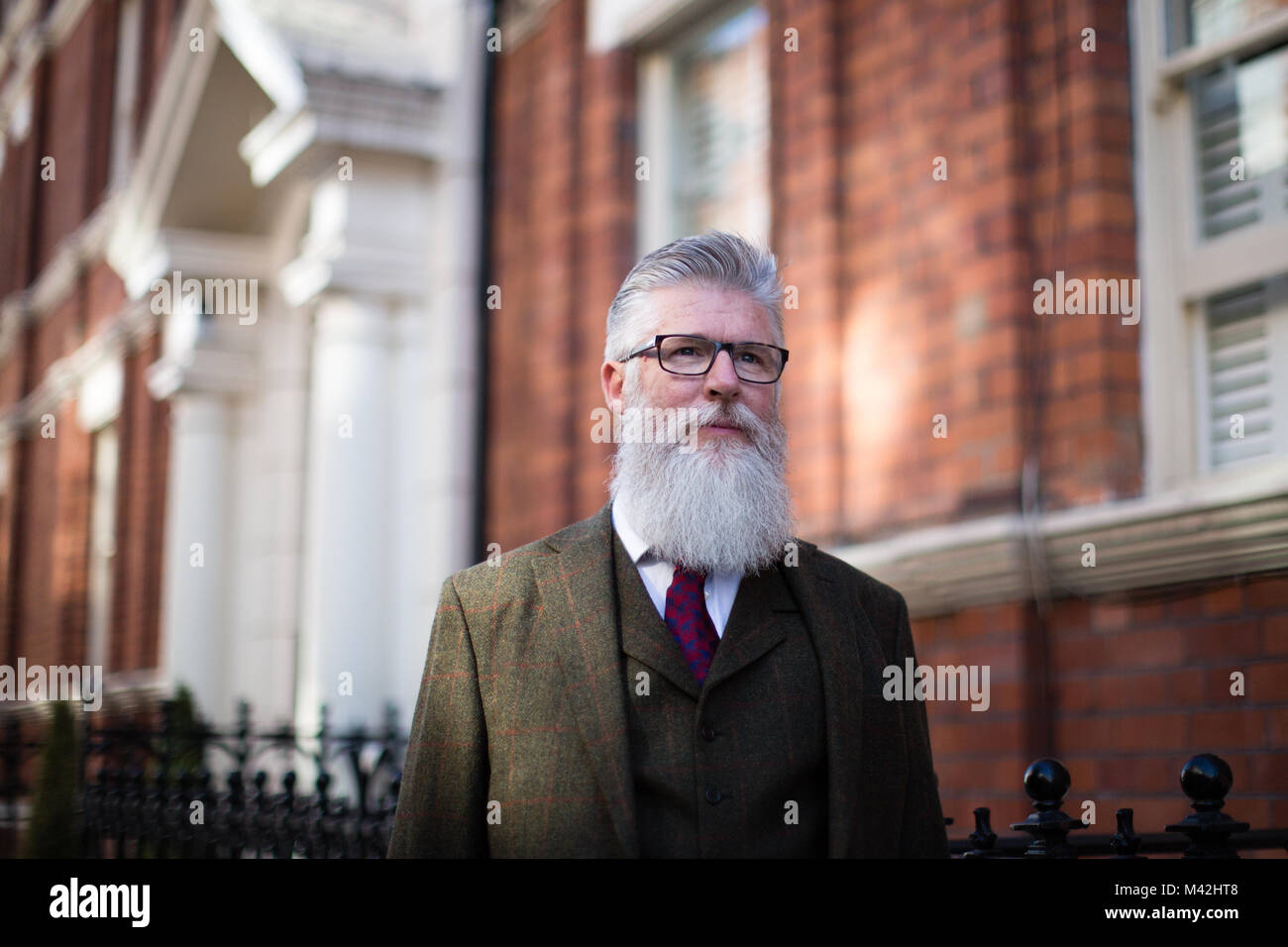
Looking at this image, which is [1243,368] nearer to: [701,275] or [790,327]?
[790,327]

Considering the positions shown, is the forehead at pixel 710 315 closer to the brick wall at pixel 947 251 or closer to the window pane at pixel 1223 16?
the brick wall at pixel 947 251

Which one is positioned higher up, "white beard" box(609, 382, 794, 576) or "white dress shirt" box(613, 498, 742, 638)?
"white beard" box(609, 382, 794, 576)

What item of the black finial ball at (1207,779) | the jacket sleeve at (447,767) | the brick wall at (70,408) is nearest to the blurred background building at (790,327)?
the brick wall at (70,408)

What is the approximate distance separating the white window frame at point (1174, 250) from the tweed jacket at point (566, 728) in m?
2.58

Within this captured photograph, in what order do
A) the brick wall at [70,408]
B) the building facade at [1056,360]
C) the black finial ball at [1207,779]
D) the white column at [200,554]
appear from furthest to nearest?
the brick wall at [70,408] → the white column at [200,554] → the building facade at [1056,360] → the black finial ball at [1207,779]

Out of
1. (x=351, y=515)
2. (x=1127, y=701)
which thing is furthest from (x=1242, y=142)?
(x=351, y=515)

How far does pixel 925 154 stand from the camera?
5648 mm

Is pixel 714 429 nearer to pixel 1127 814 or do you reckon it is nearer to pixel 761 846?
pixel 761 846

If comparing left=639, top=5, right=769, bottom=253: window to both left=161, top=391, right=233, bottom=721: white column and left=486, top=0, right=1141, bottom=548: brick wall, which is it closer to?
left=486, top=0, right=1141, bottom=548: brick wall

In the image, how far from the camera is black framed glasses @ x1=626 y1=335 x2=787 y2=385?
2.47 meters

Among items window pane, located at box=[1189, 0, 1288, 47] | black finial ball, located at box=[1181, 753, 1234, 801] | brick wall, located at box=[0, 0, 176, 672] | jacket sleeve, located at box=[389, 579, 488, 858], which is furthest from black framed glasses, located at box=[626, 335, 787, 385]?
brick wall, located at box=[0, 0, 176, 672]

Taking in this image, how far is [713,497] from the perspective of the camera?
99.9 inches

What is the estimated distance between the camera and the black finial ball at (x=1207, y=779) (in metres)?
2.70

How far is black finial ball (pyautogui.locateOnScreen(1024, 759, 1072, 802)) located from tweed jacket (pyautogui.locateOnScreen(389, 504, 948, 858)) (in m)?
0.46
